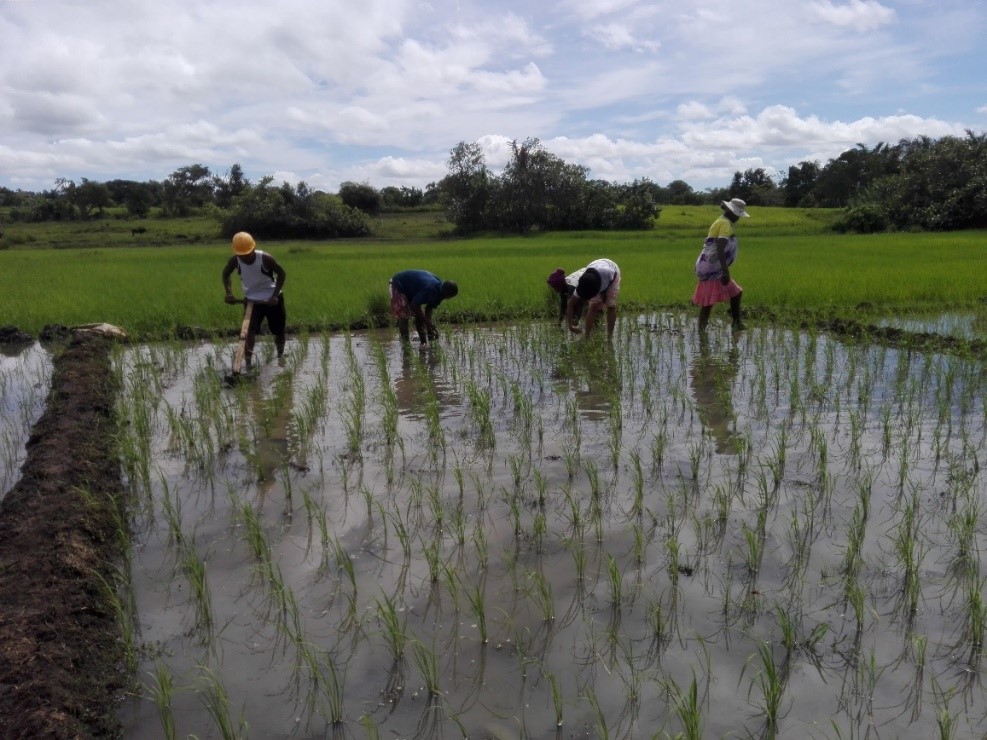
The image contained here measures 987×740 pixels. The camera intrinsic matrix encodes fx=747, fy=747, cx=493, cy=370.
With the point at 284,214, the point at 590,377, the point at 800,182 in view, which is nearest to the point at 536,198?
the point at 284,214

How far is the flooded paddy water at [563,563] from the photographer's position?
2160 mm

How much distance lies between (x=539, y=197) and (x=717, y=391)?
3100 centimetres

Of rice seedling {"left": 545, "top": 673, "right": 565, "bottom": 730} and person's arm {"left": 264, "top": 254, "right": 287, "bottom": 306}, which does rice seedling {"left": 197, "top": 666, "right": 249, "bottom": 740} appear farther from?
person's arm {"left": 264, "top": 254, "right": 287, "bottom": 306}

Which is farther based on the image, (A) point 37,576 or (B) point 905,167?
(B) point 905,167

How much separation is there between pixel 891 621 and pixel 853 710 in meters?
0.52

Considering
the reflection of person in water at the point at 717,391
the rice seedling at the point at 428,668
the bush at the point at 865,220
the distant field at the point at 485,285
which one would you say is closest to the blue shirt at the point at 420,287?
the distant field at the point at 485,285

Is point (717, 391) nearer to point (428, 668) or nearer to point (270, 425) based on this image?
point (270, 425)

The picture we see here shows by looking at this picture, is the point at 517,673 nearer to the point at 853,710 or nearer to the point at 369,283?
the point at 853,710

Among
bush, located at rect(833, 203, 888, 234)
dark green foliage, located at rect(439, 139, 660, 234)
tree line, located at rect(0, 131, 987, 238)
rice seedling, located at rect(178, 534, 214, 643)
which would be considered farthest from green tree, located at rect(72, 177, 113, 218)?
rice seedling, located at rect(178, 534, 214, 643)

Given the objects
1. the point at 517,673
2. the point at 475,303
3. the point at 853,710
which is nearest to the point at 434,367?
the point at 475,303

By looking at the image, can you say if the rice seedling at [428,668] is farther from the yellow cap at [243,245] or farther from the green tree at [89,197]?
the green tree at [89,197]

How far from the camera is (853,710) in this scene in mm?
2088

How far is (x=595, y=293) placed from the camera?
22.0 ft

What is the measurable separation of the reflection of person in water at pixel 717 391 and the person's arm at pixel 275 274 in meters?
3.75
